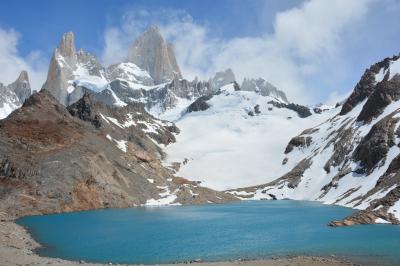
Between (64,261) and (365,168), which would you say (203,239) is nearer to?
(64,261)

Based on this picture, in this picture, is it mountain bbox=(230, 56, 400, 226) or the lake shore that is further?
mountain bbox=(230, 56, 400, 226)

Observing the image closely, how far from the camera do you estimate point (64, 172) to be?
124m

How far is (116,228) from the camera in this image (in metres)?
86.7

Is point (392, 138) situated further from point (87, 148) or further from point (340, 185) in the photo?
point (87, 148)

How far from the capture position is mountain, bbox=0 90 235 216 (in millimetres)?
114438

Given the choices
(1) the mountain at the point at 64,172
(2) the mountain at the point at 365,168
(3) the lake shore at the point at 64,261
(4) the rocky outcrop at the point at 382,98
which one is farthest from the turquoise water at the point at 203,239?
(4) the rocky outcrop at the point at 382,98

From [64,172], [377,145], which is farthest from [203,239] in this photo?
[377,145]

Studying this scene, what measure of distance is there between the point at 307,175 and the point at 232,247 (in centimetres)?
13929

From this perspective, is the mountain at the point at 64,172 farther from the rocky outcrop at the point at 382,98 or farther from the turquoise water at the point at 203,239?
the rocky outcrop at the point at 382,98

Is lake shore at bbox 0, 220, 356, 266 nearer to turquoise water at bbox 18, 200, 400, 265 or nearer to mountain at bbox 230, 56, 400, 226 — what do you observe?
turquoise water at bbox 18, 200, 400, 265

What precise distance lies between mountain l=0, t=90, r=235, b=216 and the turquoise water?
1371 cm

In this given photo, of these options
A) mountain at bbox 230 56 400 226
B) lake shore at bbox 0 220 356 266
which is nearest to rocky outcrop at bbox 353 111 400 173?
mountain at bbox 230 56 400 226

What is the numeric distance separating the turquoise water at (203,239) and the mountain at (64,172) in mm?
13710

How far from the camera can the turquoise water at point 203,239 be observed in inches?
2221
